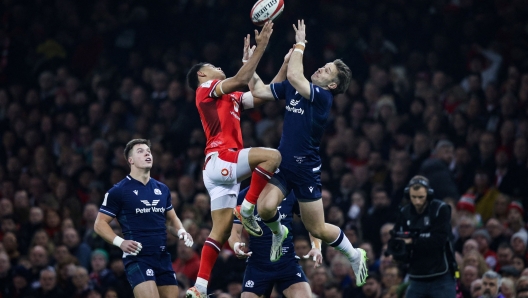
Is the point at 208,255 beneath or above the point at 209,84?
beneath

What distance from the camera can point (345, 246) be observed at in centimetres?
999

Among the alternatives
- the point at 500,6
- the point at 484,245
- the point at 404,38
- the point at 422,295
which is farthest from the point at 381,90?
the point at 422,295

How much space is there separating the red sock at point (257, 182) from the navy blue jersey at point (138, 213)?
1509 millimetres

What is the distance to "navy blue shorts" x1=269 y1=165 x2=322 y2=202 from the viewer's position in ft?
30.5

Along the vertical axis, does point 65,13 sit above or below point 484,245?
above

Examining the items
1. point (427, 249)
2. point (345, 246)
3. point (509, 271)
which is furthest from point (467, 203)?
point (345, 246)

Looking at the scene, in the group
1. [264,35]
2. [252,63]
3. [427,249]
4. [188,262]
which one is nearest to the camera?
[264,35]

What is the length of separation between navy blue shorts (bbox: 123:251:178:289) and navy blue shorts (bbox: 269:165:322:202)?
5.89 feet

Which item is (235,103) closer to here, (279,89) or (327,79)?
(279,89)

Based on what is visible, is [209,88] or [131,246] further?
[131,246]

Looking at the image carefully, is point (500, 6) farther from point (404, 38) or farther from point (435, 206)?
point (435, 206)

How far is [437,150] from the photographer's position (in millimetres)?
14008

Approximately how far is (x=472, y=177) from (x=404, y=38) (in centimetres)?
376

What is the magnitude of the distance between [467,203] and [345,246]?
151 inches
